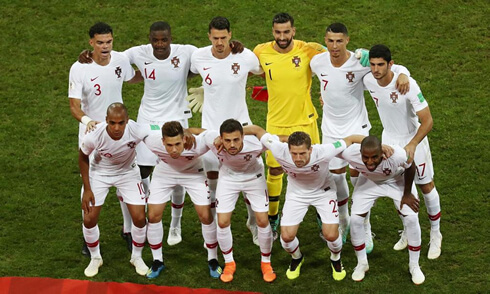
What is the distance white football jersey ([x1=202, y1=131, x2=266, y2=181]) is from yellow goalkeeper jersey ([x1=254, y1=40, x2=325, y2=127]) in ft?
2.57

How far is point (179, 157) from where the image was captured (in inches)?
481

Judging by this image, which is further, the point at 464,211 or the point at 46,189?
the point at 46,189

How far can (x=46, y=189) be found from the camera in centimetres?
1444

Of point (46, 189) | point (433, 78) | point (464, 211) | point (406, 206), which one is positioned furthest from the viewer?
point (433, 78)

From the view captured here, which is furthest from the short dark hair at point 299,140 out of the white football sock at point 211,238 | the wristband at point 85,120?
the wristband at point 85,120

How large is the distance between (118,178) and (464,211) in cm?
462

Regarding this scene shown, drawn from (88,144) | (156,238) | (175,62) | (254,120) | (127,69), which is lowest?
(156,238)

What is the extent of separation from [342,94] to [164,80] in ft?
7.42

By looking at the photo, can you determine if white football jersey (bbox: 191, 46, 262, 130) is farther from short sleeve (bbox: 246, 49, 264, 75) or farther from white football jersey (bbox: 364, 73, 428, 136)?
white football jersey (bbox: 364, 73, 428, 136)

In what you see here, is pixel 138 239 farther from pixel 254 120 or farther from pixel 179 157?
pixel 254 120

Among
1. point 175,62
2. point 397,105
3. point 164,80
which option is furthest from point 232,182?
point 397,105

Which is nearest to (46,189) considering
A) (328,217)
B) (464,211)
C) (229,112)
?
(229,112)

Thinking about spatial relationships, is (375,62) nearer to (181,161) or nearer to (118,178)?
(181,161)

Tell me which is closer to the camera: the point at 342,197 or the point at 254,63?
the point at 254,63
